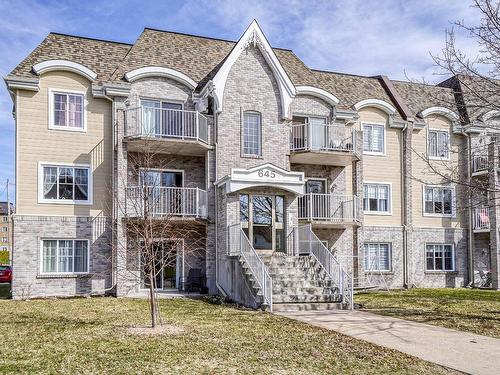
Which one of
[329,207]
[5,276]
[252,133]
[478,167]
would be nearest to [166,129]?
[252,133]

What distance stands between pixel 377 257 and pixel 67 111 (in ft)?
52.8

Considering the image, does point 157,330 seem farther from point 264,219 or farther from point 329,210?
point 329,210

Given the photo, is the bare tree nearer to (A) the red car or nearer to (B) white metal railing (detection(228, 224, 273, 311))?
(B) white metal railing (detection(228, 224, 273, 311))

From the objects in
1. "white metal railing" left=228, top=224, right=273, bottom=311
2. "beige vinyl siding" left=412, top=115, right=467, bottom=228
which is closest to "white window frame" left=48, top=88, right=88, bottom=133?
"white metal railing" left=228, top=224, right=273, bottom=311

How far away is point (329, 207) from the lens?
2378 centimetres

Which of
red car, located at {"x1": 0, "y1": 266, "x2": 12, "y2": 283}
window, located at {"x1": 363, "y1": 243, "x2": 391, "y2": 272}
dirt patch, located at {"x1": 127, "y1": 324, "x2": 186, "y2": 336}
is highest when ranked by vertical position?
window, located at {"x1": 363, "y1": 243, "x2": 391, "y2": 272}

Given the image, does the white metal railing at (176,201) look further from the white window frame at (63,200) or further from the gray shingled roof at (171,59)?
the gray shingled roof at (171,59)

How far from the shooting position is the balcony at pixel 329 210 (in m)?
23.0

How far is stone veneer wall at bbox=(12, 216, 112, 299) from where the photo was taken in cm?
1986

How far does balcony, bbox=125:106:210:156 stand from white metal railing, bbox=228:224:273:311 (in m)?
3.89

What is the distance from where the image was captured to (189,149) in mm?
21672

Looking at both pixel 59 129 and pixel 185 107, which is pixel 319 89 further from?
pixel 59 129

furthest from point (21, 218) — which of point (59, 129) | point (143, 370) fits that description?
point (143, 370)

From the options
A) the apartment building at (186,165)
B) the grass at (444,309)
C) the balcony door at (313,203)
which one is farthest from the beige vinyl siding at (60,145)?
the grass at (444,309)
